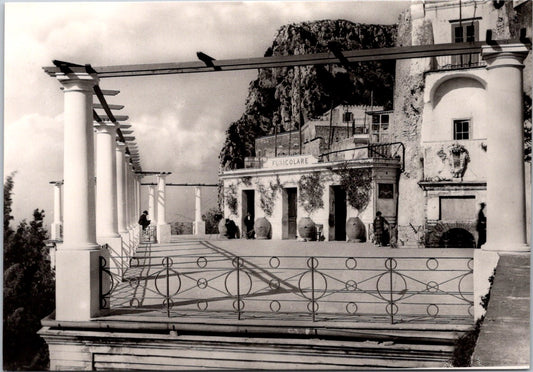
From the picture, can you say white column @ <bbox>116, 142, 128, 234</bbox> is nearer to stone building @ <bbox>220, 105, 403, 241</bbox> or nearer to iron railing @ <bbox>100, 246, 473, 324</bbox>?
iron railing @ <bbox>100, 246, 473, 324</bbox>

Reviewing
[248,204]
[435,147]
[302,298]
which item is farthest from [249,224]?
[302,298]

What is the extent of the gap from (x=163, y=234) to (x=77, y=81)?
13939 mm

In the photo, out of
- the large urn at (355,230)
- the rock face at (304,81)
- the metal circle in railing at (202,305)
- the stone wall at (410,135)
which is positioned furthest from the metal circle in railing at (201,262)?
the large urn at (355,230)

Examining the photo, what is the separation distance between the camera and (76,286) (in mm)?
6969

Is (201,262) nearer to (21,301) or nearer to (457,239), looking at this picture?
(21,301)

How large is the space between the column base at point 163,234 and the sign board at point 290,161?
5434 mm

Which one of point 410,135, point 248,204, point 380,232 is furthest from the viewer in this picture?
point 248,204

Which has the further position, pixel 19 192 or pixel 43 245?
pixel 43 245

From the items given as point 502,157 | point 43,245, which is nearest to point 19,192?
point 43,245

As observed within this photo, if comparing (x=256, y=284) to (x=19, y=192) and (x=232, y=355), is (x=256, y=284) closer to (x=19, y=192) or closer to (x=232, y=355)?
(x=232, y=355)

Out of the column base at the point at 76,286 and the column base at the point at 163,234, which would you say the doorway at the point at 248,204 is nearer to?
the column base at the point at 163,234

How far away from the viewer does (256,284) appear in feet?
31.7

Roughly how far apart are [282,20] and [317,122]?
71.0ft

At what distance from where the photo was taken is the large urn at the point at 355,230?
20.1 meters
